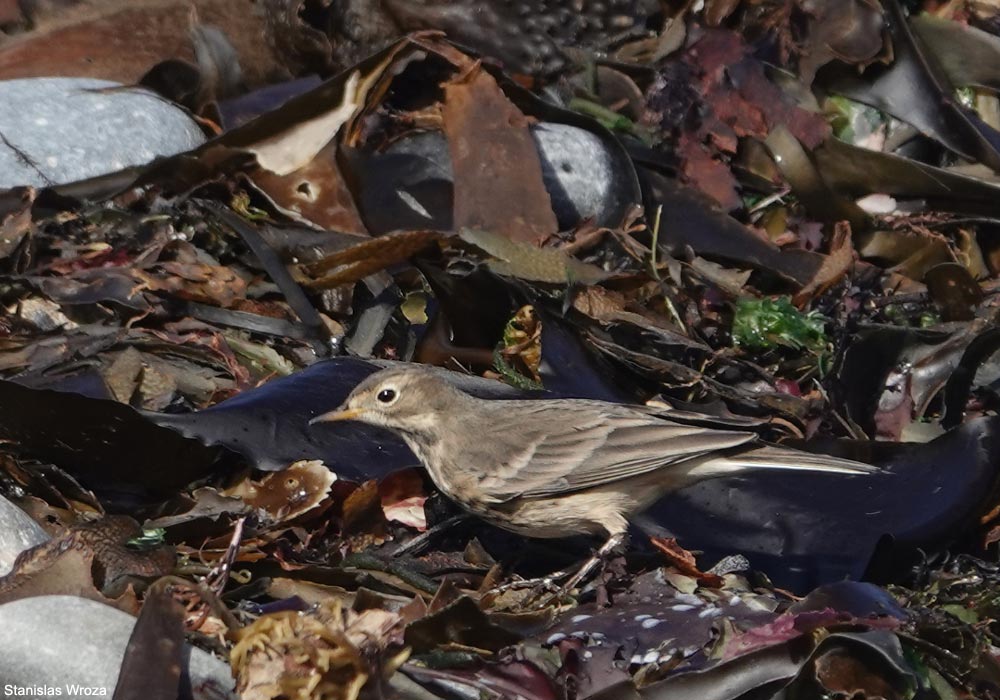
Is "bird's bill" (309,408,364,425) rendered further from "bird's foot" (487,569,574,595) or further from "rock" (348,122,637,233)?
"rock" (348,122,637,233)

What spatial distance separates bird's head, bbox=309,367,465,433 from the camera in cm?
500

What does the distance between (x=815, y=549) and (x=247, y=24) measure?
3.48 metres

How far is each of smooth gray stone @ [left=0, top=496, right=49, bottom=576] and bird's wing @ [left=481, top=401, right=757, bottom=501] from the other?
1516 mm

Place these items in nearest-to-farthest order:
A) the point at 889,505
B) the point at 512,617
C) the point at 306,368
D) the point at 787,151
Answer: the point at 512,617, the point at 889,505, the point at 306,368, the point at 787,151

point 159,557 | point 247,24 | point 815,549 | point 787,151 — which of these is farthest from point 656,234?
point 159,557

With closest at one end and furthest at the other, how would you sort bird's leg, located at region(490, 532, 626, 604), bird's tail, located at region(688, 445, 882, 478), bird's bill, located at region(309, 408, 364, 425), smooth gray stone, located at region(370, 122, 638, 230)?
bird's leg, located at region(490, 532, 626, 604) → bird's tail, located at region(688, 445, 882, 478) → bird's bill, located at region(309, 408, 364, 425) → smooth gray stone, located at region(370, 122, 638, 230)

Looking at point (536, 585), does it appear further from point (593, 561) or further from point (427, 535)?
point (427, 535)

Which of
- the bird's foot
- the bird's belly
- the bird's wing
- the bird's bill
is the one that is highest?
the bird's bill

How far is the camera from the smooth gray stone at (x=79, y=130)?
5.86 meters

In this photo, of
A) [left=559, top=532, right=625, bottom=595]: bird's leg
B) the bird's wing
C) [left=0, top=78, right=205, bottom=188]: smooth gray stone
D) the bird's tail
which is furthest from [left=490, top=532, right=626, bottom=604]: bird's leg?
[left=0, top=78, right=205, bottom=188]: smooth gray stone

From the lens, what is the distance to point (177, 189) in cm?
584

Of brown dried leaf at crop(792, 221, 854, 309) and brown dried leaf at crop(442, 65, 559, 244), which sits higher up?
brown dried leaf at crop(442, 65, 559, 244)

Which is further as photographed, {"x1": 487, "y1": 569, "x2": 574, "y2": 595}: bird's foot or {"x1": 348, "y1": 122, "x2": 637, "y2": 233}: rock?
{"x1": 348, "y1": 122, "x2": 637, "y2": 233}: rock

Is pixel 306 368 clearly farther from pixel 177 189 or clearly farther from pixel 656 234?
pixel 656 234
